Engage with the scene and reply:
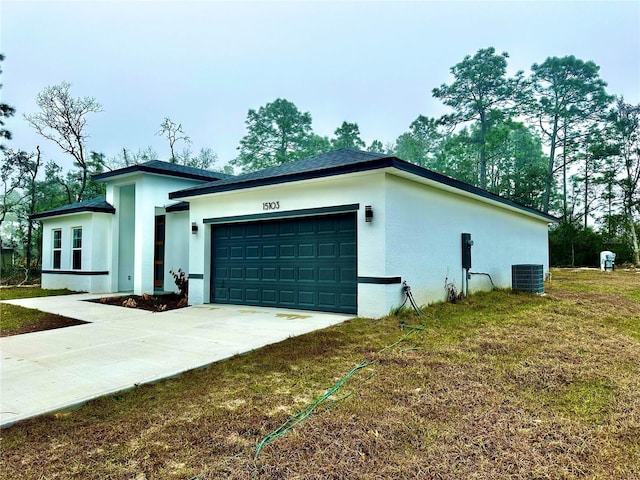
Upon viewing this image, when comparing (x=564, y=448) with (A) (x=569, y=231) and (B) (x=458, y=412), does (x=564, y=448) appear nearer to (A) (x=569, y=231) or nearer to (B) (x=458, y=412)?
(B) (x=458, y=412)

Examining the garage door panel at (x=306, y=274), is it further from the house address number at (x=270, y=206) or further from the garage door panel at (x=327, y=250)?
the house address number at (x=270, y=206)

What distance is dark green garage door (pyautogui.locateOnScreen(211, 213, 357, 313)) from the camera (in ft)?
24.6

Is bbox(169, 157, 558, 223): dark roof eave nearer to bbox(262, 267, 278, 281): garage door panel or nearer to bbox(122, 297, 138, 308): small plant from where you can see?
bbox(262, 267, 278, 281): garage door panel

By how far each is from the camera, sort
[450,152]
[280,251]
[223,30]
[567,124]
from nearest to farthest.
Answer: [280,251] → [223,30] → [567,124] → [450,152]

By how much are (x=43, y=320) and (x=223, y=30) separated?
10339 mm

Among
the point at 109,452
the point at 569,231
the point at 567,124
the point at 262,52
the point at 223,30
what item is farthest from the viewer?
the point at 567,124

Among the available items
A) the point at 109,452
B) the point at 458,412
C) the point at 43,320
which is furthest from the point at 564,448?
the point at 43,320

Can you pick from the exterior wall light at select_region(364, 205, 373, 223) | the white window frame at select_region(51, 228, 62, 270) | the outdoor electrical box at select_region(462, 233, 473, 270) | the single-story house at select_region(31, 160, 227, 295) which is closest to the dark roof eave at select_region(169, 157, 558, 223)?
the exterior wall light at select_region(364, 205, 373, 223)

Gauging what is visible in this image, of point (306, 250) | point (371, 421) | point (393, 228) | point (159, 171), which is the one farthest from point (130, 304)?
point (371, 421)

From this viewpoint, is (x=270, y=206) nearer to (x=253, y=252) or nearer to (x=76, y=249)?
(x=253, y=252)

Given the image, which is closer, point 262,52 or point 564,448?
point 564,448

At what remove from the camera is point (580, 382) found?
366cm

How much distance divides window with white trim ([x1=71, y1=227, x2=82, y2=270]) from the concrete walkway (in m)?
5.32

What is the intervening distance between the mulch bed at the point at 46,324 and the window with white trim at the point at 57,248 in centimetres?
741
